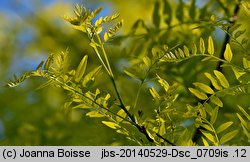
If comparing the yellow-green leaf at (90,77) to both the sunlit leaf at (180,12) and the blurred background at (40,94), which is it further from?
the sunlit leaf at (180,12)

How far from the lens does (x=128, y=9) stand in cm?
224

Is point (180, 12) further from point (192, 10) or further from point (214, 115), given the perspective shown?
point (214, 115)

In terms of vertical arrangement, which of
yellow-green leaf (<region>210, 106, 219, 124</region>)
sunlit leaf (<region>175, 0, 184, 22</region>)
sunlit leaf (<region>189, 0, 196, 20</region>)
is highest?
sunlit leaf (<region>175, 0, 184, 22</region>)

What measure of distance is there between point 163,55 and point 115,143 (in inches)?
14.9

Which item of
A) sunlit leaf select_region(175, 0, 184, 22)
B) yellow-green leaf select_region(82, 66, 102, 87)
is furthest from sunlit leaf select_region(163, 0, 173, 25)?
yellow-green leaf select_region(82, 66, 102, 87)

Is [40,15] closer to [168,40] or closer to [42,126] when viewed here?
[42,126]

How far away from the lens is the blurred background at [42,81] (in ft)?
5.32

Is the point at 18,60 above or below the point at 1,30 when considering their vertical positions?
below

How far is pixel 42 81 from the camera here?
207 centimetres

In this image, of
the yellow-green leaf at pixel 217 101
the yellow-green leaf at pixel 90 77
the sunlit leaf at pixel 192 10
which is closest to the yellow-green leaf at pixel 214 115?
the yellow-green leaf at pixel 217 101

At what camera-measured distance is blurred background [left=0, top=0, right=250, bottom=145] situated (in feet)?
5.32

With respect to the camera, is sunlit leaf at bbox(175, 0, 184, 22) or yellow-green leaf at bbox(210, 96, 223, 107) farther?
sunlit leaf at bbox(175, 0, 184, 22)

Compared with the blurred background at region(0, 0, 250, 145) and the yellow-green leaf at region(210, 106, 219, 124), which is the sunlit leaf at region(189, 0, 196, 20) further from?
the yellow-green leaf at region(210, 106, 219, 124)

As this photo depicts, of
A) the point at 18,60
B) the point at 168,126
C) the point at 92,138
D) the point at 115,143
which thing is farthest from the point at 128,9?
the point at 168,126
